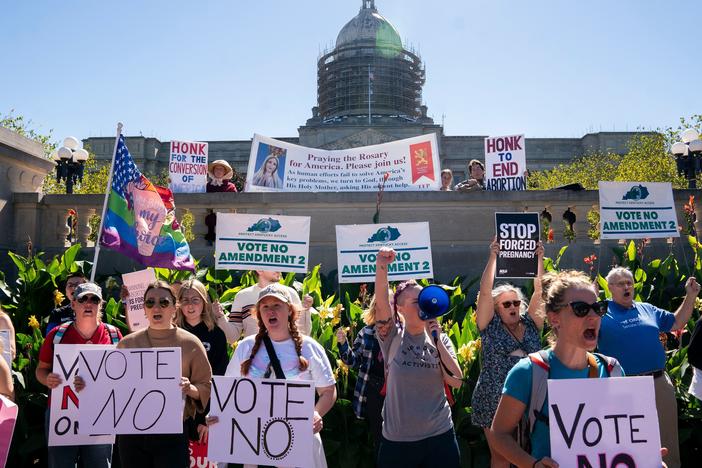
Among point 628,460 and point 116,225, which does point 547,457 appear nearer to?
point 628,460

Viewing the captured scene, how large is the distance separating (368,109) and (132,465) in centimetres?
6468

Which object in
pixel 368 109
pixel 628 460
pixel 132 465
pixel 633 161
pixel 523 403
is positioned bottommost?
pixel 132 465

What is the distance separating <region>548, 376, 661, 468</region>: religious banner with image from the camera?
296 cm

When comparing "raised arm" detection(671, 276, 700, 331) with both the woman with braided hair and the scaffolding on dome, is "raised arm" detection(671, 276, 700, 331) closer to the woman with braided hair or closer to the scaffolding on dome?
the woman with braided hair

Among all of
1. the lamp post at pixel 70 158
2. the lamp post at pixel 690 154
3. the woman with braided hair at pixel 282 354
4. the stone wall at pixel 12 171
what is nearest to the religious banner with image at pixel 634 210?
the lamp post at pixel 690 154

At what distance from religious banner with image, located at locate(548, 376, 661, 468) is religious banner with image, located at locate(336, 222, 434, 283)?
17.4 ft

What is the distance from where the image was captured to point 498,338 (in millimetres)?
4699

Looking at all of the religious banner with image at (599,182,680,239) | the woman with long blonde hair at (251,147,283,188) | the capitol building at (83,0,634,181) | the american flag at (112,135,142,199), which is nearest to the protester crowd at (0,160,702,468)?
the american flag at (112,135,142,199)

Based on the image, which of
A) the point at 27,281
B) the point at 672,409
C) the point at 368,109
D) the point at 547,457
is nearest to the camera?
the point at 547,457

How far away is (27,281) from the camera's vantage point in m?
8.84

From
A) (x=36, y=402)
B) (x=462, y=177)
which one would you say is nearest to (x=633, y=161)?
(x=462, y=177)

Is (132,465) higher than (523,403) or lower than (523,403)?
lower

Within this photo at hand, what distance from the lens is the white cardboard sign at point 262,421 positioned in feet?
13.0

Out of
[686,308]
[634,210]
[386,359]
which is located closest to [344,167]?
[634,210]
